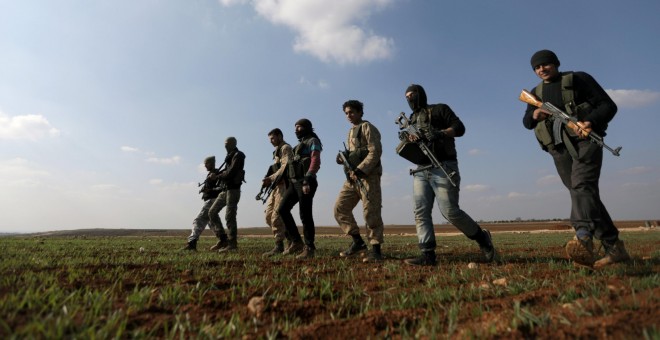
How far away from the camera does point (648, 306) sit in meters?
1.90

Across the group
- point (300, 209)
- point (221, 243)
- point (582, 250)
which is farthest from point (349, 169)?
point (221, 243)

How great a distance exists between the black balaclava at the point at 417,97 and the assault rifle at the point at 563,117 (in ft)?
4.19

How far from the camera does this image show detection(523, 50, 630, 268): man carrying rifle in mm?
3844

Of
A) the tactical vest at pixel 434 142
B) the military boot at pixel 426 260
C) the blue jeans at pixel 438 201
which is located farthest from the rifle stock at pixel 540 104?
the military boot at pixel 426 260

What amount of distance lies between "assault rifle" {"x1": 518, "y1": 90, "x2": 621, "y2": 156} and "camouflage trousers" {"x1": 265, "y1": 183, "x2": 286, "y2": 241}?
182 inches

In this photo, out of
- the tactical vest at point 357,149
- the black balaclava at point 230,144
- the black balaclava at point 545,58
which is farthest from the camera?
the black balaclava at point 230,144

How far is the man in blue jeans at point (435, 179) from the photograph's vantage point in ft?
15.7

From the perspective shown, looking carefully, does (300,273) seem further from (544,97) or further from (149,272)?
(544,97)

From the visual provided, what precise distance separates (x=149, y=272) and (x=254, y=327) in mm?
2415

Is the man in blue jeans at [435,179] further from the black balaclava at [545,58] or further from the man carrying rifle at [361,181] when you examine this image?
the black balaclava at [545,58]

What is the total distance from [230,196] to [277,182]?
1.65 metres

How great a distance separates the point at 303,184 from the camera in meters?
Answer: 6.32

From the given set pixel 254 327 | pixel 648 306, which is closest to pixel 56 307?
pixel 254 327

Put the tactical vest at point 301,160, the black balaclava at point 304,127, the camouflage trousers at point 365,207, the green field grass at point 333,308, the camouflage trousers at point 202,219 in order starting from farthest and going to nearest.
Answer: the camouflage trousers at point 202,219 < the black balaclava at point 304,127 < the tactical vest at point 301,160 < the camouflage trousers at point 365,207 < the green field grass at point 333,308
